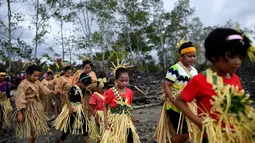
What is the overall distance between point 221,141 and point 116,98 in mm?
2084

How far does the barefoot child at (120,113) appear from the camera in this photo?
156 inches

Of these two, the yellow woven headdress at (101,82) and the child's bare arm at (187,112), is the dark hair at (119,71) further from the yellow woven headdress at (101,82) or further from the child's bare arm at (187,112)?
the child's bare arm at (187,112)

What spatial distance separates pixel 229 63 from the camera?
6.69 ft

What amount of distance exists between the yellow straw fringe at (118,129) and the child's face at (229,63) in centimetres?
208

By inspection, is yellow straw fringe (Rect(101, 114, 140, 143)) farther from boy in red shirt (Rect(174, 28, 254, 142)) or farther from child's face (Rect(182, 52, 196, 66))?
boy in red shirt (Rect(174, 28, 254, 142))

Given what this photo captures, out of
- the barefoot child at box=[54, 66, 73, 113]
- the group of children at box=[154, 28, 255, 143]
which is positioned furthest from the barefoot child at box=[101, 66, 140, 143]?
the barefoot child at box=[54, 66, 73, 113]

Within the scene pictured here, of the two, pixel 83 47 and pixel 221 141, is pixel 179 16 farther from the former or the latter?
pixel 221 141

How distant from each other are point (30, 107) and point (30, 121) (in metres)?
0.25

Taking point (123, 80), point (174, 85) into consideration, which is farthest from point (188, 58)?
point (123, 80)

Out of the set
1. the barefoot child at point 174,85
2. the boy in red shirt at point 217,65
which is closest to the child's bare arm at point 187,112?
the boy in red shirt at point 217,65

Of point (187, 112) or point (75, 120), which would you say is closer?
point (187, 112)

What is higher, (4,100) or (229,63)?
(229,63)

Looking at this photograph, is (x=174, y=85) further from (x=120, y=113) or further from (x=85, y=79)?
(x=85, y=79)

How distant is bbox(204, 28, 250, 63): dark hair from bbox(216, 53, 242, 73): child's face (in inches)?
0.9
